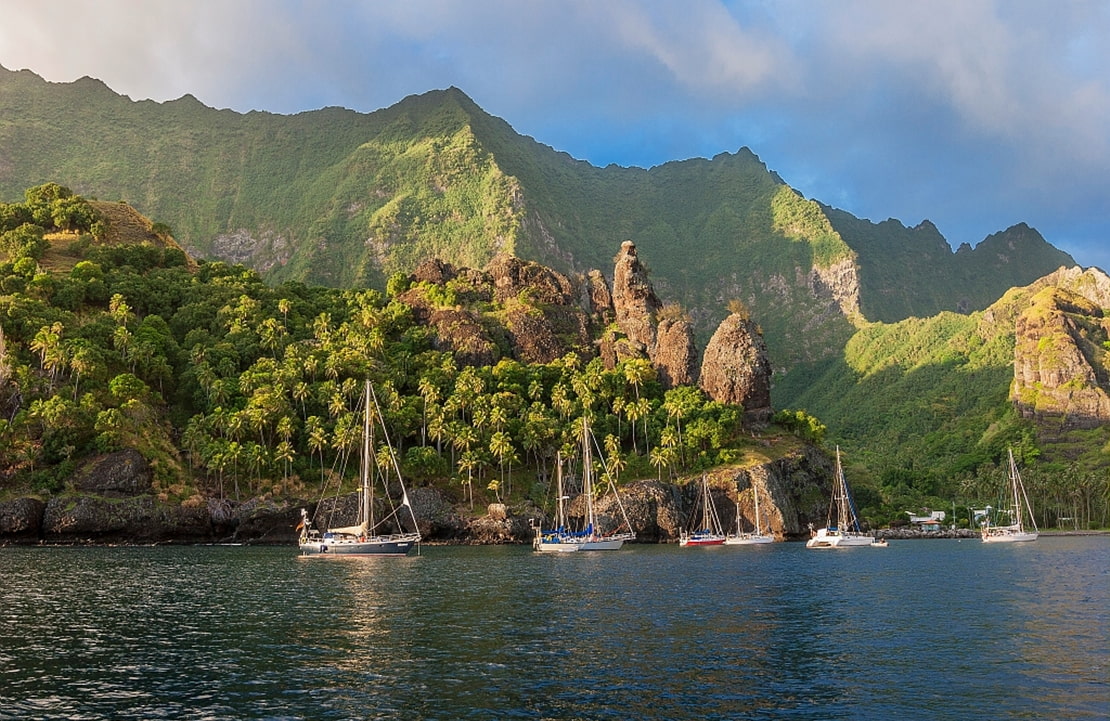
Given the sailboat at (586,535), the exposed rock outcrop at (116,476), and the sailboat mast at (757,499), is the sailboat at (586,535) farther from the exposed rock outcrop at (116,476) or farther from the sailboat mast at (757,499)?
the exposed rock outcrop at (116,476)

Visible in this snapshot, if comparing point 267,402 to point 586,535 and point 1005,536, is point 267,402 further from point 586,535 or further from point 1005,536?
point 1005,536

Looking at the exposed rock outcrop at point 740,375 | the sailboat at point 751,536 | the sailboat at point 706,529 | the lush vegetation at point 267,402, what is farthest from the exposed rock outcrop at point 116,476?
the exposed rock outcrop at point 740,375

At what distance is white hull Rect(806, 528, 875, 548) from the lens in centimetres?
14862

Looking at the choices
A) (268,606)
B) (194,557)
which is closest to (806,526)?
(194,557)

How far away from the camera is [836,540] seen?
489ft

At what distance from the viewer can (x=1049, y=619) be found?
53.9 meters

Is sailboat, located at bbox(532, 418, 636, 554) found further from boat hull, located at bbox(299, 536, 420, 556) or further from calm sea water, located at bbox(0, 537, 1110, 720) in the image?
calm sea water, located at bbox(0, 537, 1110, 720)

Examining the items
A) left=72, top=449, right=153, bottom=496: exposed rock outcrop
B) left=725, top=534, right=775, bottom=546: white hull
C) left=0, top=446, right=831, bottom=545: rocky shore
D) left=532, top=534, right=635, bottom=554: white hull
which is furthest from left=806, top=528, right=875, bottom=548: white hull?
left=72, top=449, right=153, bottom=496: exposed rock outcrop

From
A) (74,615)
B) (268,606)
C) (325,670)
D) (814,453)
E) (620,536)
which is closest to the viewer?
(325,670)

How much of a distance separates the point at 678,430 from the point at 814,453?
1301 inches

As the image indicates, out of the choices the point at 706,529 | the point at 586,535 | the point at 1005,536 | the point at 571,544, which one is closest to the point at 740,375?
the point at 706,529

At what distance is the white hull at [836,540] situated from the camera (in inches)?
5851

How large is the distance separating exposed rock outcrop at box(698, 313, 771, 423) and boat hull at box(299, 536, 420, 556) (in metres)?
95.5

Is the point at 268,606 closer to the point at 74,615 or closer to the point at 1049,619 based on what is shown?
the point at 74,615
